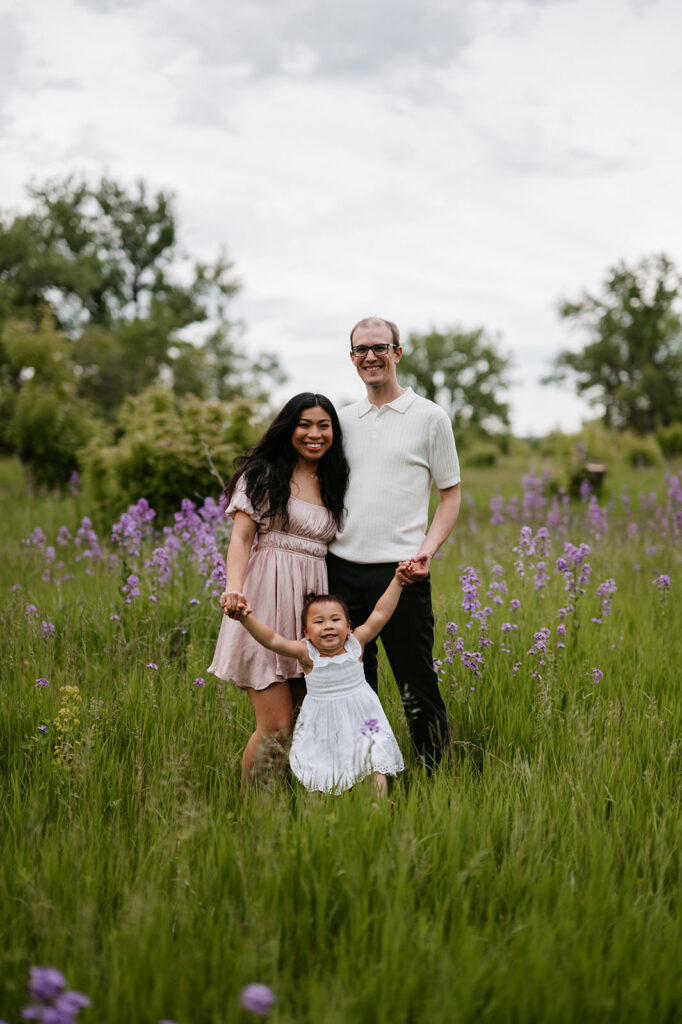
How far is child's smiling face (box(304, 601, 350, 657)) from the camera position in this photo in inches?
122

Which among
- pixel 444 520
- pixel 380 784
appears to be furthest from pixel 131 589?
pixel 380 784

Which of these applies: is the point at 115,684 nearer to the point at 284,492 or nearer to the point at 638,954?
the point at 284,492

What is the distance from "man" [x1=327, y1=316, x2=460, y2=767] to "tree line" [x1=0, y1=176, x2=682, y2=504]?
607cm

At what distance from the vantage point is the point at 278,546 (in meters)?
3.37

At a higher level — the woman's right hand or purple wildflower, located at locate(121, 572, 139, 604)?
the woman's right hand

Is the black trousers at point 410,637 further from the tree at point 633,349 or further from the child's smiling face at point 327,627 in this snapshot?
the tree at point 633,349

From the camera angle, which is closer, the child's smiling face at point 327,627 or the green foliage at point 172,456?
the child's smiling face at point 327,627

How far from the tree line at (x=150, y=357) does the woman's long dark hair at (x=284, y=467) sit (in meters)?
5.92

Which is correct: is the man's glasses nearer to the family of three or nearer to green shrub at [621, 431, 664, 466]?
the family of three

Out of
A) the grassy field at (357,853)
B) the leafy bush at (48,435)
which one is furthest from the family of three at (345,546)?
the leafy bush at (48,435)

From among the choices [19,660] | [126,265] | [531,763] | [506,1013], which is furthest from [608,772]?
[126,265]

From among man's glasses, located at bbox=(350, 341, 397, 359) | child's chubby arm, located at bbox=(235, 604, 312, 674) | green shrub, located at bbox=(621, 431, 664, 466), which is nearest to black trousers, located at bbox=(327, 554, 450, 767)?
child's chubby arm, located at bbox=(235, 604, 312, 674)

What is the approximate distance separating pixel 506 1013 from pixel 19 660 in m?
3.49

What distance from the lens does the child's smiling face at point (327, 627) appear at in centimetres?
309
